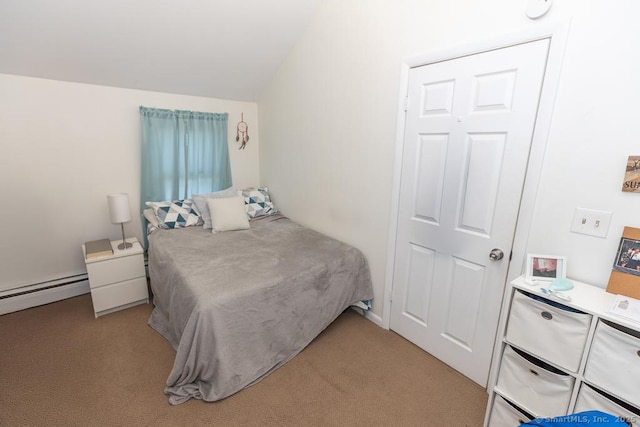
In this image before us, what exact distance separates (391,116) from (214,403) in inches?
81.4

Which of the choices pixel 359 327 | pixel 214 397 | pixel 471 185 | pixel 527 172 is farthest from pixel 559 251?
pixel 214 397

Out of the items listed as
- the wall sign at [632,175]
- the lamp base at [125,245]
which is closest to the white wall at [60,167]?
the lamp base at [125,245]

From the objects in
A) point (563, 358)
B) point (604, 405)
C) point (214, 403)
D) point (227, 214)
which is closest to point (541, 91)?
point (563, 358)

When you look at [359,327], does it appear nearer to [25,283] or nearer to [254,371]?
[254,371]

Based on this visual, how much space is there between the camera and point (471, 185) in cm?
171

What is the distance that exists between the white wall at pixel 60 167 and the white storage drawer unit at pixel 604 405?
11.3 ft

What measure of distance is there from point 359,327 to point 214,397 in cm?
117

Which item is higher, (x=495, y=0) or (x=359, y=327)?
(x=495, y=0)

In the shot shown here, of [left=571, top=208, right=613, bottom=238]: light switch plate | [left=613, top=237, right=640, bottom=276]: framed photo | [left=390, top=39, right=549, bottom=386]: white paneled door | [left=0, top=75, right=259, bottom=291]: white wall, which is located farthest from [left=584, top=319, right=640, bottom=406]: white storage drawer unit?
[left=0, top=75, right=259, bottom=291]: white wall

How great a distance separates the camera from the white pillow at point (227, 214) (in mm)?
2760

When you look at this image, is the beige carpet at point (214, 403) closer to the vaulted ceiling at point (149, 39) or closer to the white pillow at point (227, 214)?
the white pillow at point (227, 214)

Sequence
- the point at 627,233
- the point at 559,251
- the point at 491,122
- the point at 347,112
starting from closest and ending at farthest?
the point at 627,233 → the point at 559,251 → the point at 491,122 → the point at 347,112

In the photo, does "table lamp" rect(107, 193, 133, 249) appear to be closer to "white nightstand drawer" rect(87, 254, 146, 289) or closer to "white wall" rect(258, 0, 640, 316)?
"white nightstand drawer" rect(87, 254, 146, 289)

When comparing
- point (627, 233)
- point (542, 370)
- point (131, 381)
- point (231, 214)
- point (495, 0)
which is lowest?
point (131, 381)
